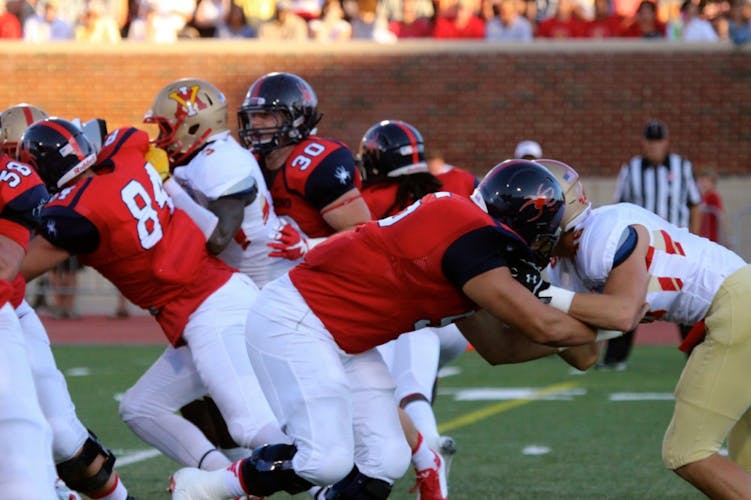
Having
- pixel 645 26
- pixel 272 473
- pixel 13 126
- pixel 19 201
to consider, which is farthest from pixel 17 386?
pixel 645 26

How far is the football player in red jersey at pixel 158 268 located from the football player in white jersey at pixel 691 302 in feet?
4.71

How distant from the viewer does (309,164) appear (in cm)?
625

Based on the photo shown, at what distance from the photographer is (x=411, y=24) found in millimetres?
19078

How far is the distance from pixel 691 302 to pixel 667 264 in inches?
7.0

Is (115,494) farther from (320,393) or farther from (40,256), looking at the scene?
(320,393)

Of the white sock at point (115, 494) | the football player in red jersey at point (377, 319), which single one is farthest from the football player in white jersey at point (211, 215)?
the football player in red jersey at point (377, 319)

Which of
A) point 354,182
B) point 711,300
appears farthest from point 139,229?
point 711,300

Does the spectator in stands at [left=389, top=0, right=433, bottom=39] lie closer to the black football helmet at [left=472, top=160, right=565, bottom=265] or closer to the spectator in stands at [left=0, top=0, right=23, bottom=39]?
the spectator in stands at [left=0, top=0, right=23, bottom=39]

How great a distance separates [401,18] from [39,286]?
20.5 ft

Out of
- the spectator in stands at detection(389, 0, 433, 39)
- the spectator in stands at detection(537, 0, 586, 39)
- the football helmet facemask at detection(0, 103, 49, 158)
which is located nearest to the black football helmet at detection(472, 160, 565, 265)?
the football helmet facemask at detection(0, 103, 49, 158)

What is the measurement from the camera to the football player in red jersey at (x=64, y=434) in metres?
5.31

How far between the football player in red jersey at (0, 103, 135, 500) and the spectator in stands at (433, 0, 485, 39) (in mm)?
13658

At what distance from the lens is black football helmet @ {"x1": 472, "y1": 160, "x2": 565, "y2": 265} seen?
15.3 feet

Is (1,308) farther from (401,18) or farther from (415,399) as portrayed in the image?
(401,18)
